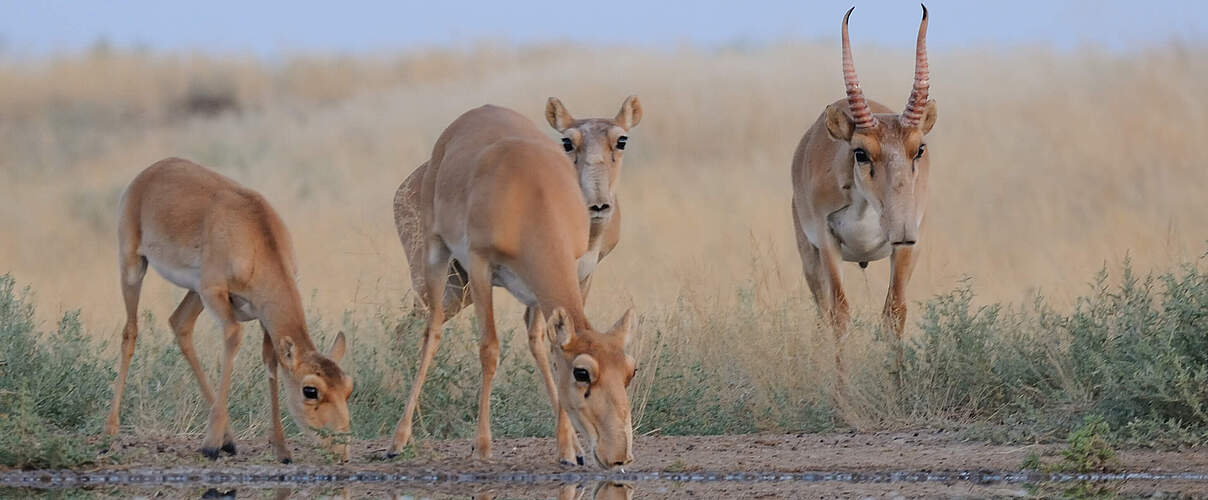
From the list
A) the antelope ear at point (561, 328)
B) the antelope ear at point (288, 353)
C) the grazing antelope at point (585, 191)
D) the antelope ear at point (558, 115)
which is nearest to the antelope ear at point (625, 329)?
the antelope ear at point (561, 328)

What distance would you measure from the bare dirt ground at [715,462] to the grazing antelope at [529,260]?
370 millimetres

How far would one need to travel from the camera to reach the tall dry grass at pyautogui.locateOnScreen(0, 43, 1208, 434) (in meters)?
25.0

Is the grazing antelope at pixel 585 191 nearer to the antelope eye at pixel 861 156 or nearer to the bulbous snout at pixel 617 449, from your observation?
the antelope eye at pixel 861 156

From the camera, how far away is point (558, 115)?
12.3 m

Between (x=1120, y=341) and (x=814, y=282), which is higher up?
(x=814, y=282)

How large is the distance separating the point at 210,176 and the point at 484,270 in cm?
220

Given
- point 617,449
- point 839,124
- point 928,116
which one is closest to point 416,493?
point 617,449

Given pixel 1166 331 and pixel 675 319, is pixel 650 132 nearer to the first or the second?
pixel 675 319

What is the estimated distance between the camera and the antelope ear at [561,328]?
8.36m

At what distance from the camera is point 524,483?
875 cm

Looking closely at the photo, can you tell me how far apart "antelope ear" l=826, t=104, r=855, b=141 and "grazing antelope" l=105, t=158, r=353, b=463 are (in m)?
4.09

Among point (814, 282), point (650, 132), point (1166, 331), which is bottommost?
point (1166, 331)

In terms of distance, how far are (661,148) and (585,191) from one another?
24.7 meters

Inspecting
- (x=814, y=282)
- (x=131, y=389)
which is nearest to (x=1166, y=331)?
(x=814, y=282)
